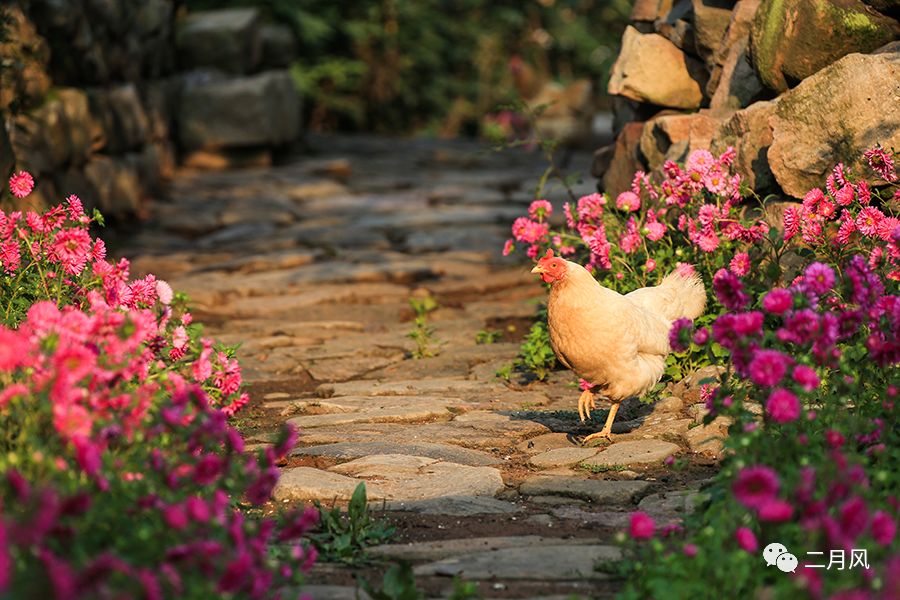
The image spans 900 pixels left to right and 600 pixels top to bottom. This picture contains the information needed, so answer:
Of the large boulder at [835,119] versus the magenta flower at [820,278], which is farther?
the large boulder at [835,119]

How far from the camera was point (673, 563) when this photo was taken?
2.96 meters

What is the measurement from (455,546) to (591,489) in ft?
2.54

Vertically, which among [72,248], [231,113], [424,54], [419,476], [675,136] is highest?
[72,248]

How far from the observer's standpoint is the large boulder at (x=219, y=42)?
13.1 metres

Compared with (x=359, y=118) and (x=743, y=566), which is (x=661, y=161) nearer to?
(x=743, y=566)

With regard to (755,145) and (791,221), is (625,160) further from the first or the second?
(791,221)

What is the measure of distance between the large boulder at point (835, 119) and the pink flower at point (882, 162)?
218mm

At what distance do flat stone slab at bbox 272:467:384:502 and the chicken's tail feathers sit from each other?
172 cm

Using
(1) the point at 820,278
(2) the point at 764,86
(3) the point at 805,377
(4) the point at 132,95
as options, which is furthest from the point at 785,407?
(4) the point at 132,95

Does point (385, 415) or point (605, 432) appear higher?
point (605, 432)

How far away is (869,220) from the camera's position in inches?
186

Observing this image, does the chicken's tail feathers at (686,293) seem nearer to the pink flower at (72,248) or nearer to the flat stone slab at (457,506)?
the flat stone slab at (457,506)

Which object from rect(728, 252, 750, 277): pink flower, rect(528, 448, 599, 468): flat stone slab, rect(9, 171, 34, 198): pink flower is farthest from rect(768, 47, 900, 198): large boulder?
rect(9, 171, 34, 198): pink flower

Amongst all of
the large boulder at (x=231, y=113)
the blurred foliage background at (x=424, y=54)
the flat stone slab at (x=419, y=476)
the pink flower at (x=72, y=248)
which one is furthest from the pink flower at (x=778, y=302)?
the blurred foliage background at (x=424, y=54)
